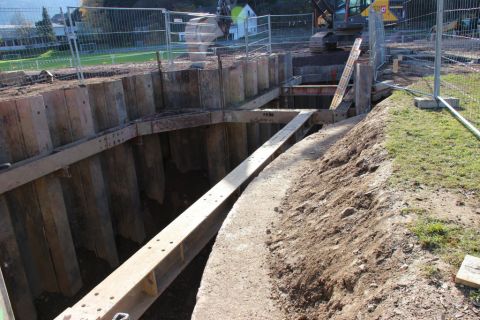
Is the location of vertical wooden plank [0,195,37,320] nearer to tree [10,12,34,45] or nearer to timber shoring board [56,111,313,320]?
timber shoring board [56,111,313,320]

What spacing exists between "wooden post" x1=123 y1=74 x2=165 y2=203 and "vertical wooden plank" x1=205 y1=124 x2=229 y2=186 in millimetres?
1202

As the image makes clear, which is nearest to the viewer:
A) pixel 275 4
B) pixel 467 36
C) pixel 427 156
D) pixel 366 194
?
pixel 366 194

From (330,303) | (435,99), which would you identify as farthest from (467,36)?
(330,303)

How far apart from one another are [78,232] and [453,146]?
634 cm

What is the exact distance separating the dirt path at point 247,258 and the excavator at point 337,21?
49.0 ft

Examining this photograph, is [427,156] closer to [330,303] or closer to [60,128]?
[330,303]

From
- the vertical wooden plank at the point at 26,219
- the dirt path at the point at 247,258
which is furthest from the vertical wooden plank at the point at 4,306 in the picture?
the vertical wooden plank at the point at 26,219

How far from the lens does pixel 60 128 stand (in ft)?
23.8

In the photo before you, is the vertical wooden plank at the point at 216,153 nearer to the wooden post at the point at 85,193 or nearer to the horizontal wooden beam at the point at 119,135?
the horizontal wooden beam at the point at 119,135

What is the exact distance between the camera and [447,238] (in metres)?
2.81

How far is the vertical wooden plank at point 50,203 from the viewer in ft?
21.3

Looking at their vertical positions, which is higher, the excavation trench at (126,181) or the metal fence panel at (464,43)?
the metal fence panel at (464,43)

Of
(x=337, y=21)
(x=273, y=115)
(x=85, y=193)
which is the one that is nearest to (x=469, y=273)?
(x=85, y=193)

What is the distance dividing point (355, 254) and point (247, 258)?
46.4 inches
